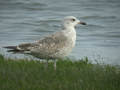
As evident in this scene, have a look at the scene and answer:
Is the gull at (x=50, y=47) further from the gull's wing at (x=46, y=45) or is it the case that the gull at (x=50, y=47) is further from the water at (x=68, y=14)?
the water at (x=68, y=14)

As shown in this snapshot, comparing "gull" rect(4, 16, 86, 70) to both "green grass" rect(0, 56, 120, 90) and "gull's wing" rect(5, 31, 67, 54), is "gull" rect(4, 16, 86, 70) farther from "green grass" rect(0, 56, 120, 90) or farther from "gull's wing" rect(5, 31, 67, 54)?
"green grass" rect(0, 56, 120, 90)

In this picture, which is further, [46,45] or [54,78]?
[46,45]

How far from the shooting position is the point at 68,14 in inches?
855

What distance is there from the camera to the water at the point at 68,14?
49.6ft

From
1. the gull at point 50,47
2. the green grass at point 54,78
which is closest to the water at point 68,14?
the gull at point 50,47

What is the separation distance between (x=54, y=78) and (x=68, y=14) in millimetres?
13950

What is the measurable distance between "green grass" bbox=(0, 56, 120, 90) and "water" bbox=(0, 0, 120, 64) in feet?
12.1

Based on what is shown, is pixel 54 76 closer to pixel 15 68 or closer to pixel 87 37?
pixel 15 68

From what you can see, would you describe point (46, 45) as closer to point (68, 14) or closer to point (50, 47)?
point (50, 47)

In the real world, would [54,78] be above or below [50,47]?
below

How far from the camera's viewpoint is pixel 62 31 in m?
9.61

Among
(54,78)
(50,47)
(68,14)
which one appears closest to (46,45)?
(50,47)

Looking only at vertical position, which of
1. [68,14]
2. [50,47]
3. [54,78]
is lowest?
[68,14]

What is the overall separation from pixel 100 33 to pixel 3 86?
461 inches
